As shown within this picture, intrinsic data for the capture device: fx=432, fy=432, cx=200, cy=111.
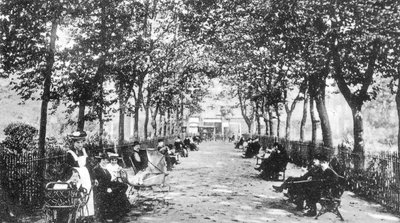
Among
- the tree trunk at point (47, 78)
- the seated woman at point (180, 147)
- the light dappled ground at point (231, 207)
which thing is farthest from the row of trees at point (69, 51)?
the seated woman at point (180, 147)

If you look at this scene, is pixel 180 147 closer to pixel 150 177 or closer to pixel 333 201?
pixel 150 177

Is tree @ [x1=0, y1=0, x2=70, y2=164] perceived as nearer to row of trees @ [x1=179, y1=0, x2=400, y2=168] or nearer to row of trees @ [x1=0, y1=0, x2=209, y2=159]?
row of trees @ [x1=0, y1=0, x2=209, y2=159]

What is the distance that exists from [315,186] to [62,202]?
243 inches

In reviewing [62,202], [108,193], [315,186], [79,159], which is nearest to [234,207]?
[315,186]

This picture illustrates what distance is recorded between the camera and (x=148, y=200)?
38.0ft

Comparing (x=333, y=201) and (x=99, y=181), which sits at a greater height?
(x=99, y=181)

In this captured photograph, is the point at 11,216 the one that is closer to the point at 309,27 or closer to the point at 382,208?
the point at 382,208

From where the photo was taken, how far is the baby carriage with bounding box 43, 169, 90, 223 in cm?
670

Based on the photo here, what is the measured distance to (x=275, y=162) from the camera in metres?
17.1

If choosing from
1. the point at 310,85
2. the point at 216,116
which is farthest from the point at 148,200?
the point at 216,116

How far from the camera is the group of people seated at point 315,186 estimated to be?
10.2 m

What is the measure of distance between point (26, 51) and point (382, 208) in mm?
10203

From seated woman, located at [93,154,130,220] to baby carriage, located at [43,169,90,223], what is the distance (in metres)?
1.84

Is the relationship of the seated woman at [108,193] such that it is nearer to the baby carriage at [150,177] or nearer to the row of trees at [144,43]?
the baby carriage at [150,177]
